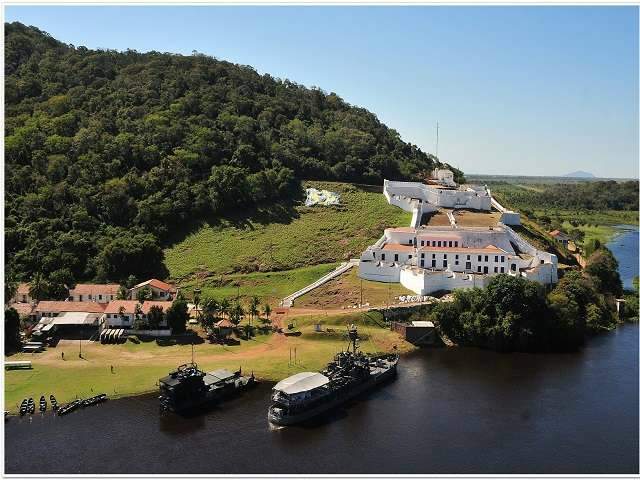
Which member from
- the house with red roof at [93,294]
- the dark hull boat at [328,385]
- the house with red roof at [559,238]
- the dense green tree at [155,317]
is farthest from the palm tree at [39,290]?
the house with red roof at [559,238]

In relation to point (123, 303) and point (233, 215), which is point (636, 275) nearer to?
point (233, 215)

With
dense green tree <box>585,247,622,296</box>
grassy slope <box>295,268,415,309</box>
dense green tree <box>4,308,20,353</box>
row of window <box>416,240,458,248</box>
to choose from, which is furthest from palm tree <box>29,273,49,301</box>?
dense green tree <box>585,247,622,296</box>

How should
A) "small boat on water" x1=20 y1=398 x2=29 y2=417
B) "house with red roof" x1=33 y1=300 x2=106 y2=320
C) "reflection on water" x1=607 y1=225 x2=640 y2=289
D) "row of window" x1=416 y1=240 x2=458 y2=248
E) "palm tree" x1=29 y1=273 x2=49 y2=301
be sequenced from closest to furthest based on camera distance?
"small boat on water" x1=20 y1=398 x2=29 y2=417, "house with red roof" x1=33 y1=300 x2=106 y2=320, "palm tree" x1=29 y1=273 x2=49 y2=301, "row of window" x1=416 y1=240 x2=458 y2=248, "reflection on water" x1=607 y1=225 x2=640 y2=289

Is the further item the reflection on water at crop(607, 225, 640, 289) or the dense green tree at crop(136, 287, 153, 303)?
the reflection on water at crop(607, 225, 640, 289)

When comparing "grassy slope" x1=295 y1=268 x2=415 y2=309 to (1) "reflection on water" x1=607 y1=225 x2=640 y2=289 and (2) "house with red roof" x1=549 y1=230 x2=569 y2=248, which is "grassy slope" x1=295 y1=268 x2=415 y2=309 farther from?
(1) "reflection on water" x1=607 y1=225 x2=640 y2=289

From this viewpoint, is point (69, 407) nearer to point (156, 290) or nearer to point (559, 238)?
point (156, 290)

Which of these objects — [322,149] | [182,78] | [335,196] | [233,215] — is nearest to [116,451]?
[233,215]

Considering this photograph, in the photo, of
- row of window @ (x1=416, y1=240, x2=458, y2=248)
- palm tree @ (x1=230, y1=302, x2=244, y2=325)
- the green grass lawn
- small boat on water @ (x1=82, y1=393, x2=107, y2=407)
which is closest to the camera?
small boat on water @ (x1=82, y1=393, x2=107, y2=407)
